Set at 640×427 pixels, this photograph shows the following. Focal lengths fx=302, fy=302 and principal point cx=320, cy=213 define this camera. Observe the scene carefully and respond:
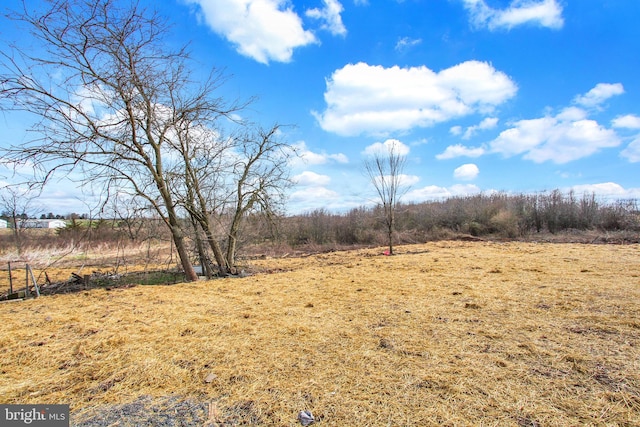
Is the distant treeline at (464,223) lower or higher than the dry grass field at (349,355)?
higher

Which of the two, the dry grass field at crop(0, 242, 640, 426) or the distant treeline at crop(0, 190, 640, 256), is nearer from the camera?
the dry grass field at crop(0, 242, 640, 426)

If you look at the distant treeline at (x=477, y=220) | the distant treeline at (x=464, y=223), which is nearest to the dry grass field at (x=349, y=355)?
the distant treeline at (x=464, y=223)

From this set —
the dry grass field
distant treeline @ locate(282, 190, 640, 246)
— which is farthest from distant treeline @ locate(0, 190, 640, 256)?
the dry grass field

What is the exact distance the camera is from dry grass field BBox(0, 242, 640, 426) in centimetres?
211

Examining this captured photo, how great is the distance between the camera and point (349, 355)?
295 centimetres

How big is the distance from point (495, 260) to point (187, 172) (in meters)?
9.28

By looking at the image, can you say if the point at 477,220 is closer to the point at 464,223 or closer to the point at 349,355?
the point at 464,223

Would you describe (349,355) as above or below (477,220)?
below

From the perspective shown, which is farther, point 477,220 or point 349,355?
point 477,220

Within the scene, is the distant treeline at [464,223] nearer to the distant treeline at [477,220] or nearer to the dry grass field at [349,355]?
the distant treeline at [477,220]

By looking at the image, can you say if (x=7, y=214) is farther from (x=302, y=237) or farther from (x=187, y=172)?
(x=302, y=237)

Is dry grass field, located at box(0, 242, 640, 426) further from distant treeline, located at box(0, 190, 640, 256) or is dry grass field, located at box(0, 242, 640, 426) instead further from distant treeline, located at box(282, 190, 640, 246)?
distant treeline, located at box(282, 190, 640, 246)

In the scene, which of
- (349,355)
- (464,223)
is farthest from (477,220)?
(349,355)

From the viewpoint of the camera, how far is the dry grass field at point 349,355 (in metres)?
2.11
